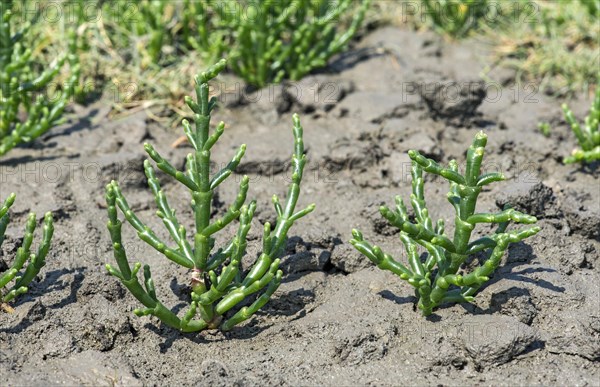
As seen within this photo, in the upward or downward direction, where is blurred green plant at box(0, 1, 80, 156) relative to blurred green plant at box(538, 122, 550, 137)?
upward

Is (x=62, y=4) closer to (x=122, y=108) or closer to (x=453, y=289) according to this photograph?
(x=122, y=108)

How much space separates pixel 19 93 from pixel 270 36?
174 cm

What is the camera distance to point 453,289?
4066 millimetres

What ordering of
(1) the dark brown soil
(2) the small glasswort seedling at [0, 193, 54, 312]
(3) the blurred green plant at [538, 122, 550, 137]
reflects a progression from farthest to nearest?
(3) the blurred green plant at [538, 122, 550, 137], (2) the small glasswort seedling at [0, 193, 54, 312], (1) the dark brown soil

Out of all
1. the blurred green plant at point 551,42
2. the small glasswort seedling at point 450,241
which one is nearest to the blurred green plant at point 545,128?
the blurred green plant at point 551,42

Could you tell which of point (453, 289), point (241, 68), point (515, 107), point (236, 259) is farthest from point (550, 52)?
point (236, 259)

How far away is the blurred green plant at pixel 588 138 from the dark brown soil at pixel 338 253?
13 cm

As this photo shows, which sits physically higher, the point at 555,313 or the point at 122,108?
the point at 122,108

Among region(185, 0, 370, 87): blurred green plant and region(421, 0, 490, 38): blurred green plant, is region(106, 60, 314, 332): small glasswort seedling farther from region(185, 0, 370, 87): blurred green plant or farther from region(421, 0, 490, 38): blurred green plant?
region(421, 0, 490, 38): blurred green plant

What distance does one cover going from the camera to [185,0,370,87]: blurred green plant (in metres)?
5.96

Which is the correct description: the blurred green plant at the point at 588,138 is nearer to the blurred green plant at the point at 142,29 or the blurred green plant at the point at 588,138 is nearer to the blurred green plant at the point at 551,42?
the blurred green plant at the point at 551,42

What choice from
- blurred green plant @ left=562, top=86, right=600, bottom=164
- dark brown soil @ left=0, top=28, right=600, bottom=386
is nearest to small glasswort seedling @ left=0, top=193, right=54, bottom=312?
dark brown soil @ left=0, top=28, right=600, bottom=386

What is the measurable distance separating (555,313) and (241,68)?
3009 millimetres

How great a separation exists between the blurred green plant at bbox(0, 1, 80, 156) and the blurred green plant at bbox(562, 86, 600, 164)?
10.1 ft
